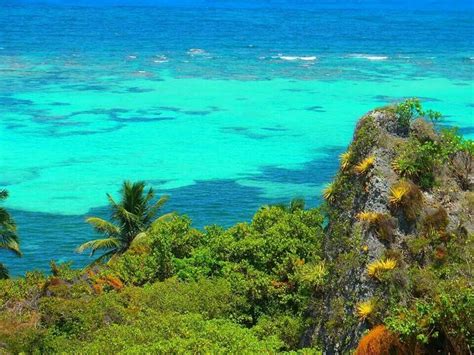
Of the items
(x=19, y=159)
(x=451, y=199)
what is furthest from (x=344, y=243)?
(x=19, y=159)

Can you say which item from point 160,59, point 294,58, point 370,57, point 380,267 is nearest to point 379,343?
point 380,267

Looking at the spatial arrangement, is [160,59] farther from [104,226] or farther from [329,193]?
[329,193]

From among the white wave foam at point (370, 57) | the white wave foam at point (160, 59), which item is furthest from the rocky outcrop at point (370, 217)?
the white wave foam at point (370, 57)

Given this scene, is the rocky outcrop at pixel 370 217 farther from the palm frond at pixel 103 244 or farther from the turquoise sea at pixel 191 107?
the turquoise sea at pixel 191 107

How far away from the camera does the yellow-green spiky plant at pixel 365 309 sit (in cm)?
1634

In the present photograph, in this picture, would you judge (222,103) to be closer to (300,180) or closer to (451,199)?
(300,180)

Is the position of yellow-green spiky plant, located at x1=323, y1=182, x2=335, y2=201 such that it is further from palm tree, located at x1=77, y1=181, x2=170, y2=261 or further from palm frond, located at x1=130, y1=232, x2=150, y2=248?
palm tree, located at x1=77, y1=181, x2=170, y2=261

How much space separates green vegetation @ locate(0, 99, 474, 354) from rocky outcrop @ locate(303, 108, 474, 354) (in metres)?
0.04

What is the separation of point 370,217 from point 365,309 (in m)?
2.58

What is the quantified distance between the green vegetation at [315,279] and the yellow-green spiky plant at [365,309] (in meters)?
0.04

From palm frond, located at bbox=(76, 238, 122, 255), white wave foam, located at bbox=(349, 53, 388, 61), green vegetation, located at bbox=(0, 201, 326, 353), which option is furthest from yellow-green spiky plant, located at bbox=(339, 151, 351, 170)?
white wave foam, located at bbox=(349, 53, 388, 61)

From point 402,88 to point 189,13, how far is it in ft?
308

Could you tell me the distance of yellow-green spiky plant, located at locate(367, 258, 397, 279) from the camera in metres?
16.8

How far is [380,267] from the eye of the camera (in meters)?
16.9
